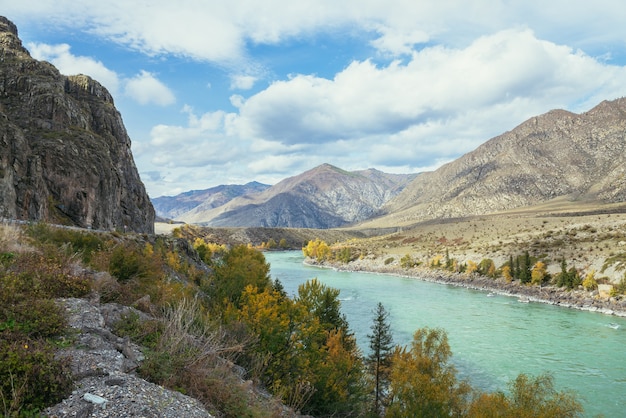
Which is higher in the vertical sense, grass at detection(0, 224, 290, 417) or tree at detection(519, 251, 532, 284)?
grass at detection(0, 224, 290, 417)

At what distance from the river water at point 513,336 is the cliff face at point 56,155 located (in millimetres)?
36853

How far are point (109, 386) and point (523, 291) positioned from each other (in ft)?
257

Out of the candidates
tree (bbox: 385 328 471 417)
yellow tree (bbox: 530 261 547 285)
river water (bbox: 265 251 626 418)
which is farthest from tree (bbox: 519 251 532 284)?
tree (bbox: 385 328 471 417)

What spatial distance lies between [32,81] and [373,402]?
65980 millimetres

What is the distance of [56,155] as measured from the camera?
49469mm

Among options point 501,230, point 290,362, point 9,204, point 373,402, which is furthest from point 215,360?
point 501,230

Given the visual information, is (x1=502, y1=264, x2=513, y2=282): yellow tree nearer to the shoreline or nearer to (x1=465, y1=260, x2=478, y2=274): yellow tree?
the shoreline

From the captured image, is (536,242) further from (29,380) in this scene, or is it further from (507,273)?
(29,380)

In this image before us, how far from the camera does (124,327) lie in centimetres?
995

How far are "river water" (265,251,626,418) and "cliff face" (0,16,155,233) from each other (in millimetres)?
36853

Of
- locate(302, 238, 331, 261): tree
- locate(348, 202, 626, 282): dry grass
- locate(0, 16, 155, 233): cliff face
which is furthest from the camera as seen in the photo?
locate(302, 238, 331, 261): tree

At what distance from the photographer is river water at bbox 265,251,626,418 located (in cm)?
3114

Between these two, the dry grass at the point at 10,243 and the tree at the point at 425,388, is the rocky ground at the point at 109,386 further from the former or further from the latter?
the tree at the point at 425,388

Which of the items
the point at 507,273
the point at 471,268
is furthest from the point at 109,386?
the point at 471,268
